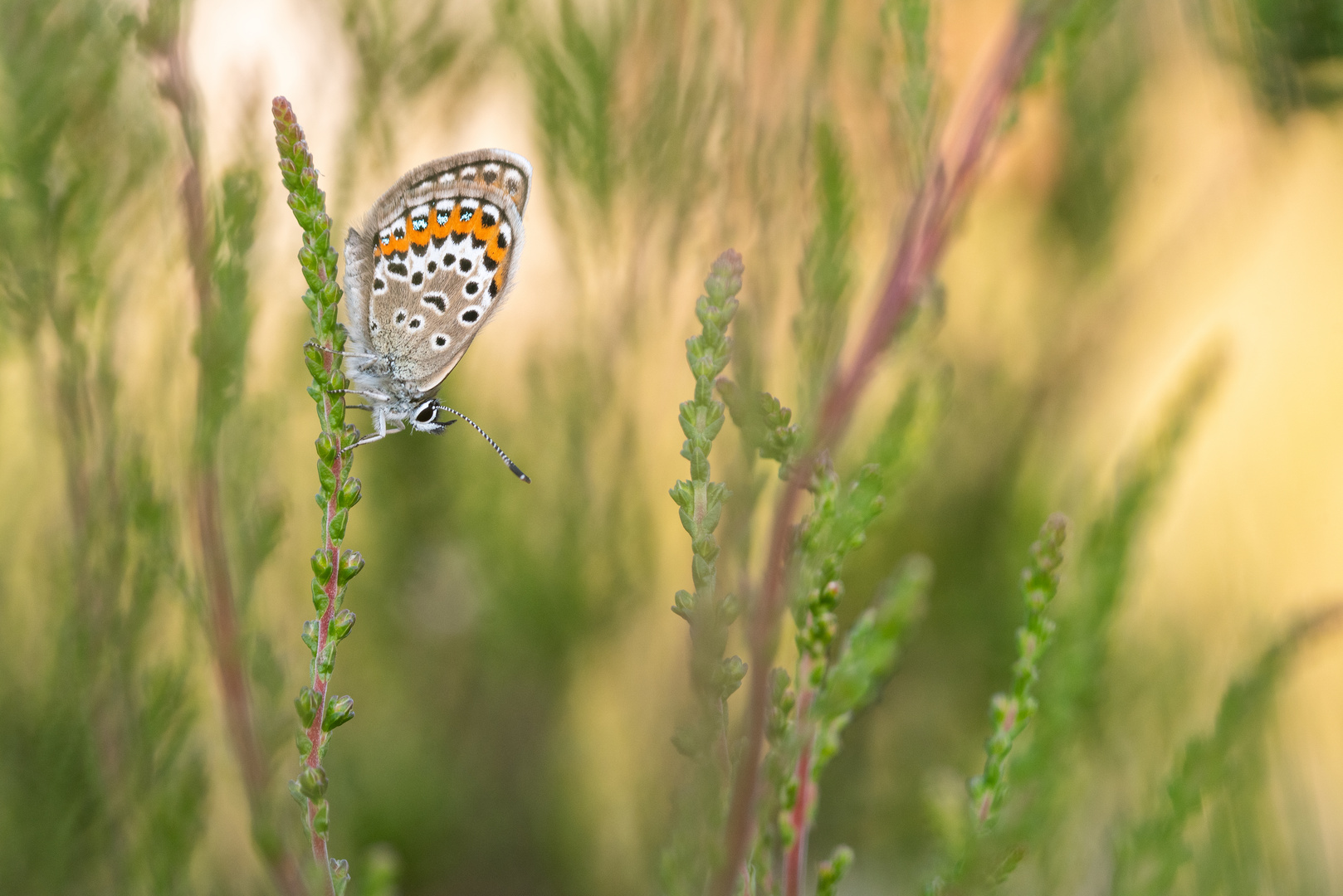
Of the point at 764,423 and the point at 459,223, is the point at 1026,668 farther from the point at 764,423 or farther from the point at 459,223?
the point at 459,223

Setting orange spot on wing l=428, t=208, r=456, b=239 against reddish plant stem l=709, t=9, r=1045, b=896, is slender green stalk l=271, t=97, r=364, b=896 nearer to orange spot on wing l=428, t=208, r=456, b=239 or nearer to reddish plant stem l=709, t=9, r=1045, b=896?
reddish plant stem l=709, t=9, r=1045, b=896

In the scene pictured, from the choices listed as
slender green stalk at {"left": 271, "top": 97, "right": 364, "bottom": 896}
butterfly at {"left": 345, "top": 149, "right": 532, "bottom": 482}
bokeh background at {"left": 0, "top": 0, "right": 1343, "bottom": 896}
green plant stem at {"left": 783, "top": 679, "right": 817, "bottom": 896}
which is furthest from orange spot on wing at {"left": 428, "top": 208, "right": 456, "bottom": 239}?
green plant stem at {"left": 783, "top": 679, "right": 817, "bottom": 896}

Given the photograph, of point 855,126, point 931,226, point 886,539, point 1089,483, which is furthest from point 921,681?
point 931,226

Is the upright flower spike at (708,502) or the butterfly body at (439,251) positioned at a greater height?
the butterfly body at (439,251)

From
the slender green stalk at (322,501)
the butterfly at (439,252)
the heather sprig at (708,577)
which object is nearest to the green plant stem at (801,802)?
the heather sprig at (708,577)

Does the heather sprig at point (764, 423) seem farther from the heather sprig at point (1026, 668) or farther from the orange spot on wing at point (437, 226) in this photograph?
the orange spot on wing at point (437, 226)

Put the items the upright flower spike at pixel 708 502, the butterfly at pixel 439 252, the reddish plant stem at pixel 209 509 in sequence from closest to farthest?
the upright flower spike at pixel 708 502 → the reddish plant stem at pixel 209 509 → the butterfly at pixel 439 252

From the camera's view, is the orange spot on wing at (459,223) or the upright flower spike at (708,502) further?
the orange spot on wing at (459,223)

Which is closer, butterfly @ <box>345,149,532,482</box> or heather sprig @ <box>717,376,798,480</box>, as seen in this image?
heather sprig @ <box>717,376,798,480</box>
